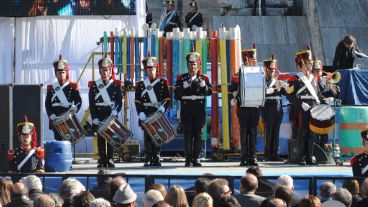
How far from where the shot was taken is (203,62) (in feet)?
70.1

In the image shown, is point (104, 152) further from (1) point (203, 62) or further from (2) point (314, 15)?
(2) point (314, 15)

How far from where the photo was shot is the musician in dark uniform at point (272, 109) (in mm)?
20219

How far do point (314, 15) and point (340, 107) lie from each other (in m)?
10.1

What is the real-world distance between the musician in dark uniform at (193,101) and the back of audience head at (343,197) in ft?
21.4

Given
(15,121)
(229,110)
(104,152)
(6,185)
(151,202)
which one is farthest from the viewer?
(229,110)

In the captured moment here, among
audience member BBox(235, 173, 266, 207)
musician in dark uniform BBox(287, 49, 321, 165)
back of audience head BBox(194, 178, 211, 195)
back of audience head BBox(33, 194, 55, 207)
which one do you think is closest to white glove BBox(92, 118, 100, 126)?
musician in dark uniform BBox(287, 49, 321, 165)

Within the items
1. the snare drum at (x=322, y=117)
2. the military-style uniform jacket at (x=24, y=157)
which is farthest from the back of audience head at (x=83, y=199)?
the snare drum at (x=322, y=117)

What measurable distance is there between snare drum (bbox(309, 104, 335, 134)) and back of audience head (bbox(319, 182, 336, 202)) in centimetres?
584

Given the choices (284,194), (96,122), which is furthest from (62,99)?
(284,194)

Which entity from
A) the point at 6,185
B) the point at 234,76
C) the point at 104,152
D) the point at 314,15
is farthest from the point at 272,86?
the point at 314,15

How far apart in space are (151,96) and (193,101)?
63 centimetres

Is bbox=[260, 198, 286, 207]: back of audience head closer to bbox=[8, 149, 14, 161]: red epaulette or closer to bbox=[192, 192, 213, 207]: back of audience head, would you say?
bbox=[192, 192, 213, 207]: back of audience head

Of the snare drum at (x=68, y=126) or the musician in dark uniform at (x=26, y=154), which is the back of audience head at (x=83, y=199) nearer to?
the musician in dark uniform at (x=26, y=154)

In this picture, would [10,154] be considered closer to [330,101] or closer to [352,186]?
[330,101]
